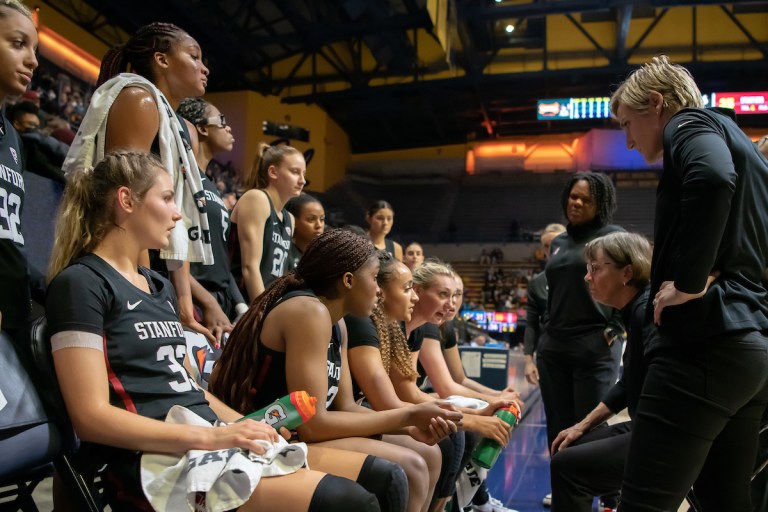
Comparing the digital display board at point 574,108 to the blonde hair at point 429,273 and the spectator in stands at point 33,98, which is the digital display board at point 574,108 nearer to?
the spectator in stands at point 33,98

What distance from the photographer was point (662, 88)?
71.5 inches

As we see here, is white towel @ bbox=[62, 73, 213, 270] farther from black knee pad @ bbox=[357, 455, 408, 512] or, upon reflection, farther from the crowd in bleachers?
black knee pad @ bbox=[357, 455, 408, 512]

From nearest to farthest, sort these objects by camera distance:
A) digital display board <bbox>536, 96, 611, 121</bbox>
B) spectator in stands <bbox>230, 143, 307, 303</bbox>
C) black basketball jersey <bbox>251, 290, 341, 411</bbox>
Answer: black basketball jersey <bbox>251, 290, 341, 411</bbox> → spectator in stands <bbox>230, 143, 307, 303</bbox> → digital display board <bbox>536, 96, 611, 121</bbox>

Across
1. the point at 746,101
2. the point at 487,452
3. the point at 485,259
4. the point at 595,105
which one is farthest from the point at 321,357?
the point at 485,259

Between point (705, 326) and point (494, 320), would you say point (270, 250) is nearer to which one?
point (705, 326)

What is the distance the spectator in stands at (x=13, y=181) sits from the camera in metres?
1.64

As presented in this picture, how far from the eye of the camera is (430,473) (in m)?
2.37

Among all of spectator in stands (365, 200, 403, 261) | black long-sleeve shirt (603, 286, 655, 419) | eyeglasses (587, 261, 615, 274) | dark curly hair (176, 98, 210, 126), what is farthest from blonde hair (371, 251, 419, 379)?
spectator in stands (365, 200, 403, 261)

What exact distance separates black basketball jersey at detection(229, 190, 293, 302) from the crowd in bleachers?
1cm

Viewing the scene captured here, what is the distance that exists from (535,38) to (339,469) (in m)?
15.6

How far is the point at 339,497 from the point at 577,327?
2080mm

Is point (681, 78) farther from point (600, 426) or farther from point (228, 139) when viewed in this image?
point (228, 139)

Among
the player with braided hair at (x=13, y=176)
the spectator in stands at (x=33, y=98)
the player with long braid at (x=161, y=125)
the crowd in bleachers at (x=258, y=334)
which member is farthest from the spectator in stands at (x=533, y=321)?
the player with braided hair at (x=13, y=176)

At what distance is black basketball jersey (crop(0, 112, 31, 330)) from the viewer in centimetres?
163
